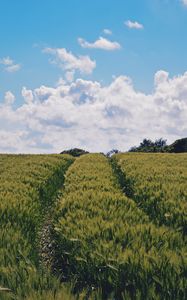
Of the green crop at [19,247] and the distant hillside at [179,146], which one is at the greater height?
the distant hillside at [179,146]

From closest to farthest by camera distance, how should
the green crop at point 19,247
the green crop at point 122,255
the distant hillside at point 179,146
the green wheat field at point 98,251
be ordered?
1. the green crop at point 19,247
2. the green wheat field at point 98,251
3. the green crop at point 122,255
4. the distant hillside at point 179,146

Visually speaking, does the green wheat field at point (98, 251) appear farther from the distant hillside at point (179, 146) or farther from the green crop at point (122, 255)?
the distant hillside at point (179, 146)

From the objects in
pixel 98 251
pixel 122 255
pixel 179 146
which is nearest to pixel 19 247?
pixel 98 251

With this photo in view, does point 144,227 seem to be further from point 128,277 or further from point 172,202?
point 172,202

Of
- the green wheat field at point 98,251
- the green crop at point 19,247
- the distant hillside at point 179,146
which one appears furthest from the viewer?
the distant hillside at point 179,146

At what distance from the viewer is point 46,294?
4.16 m

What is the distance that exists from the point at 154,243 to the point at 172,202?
3.35 m

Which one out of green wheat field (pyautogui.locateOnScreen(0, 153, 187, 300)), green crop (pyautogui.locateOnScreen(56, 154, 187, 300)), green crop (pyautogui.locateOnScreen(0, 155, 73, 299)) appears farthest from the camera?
green crop (pyautogui.locateOnScreen(56, 154, 187, 300))

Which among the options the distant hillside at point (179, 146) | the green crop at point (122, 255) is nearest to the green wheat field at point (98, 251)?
the green crop at point (122, 255)

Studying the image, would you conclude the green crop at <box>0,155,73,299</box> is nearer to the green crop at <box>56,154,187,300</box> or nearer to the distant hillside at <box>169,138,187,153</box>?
the green crop at <box>56,154,187,300</box>

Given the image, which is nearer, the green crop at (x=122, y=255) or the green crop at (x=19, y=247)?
the green crop at (x=19, y=247)

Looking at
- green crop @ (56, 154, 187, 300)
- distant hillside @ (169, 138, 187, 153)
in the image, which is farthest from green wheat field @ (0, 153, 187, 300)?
distant hillside @ (169, 138, 187, 153)

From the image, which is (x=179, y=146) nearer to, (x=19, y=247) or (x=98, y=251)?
(x=98, y=251)

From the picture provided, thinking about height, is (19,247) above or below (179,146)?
below
